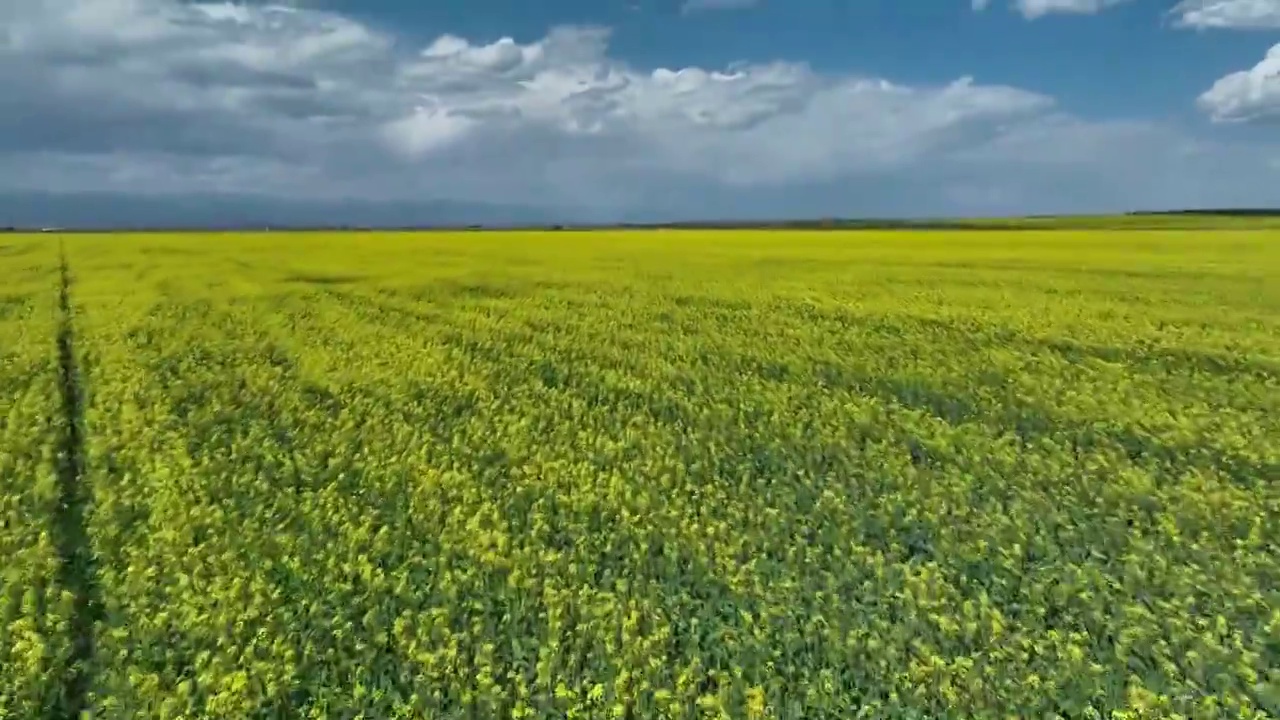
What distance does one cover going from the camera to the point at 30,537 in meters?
8.12

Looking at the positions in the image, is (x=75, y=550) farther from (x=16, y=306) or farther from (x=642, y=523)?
(x=16, y=306)

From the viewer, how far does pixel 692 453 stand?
1096 centimetres

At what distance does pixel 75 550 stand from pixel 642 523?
5111 mm

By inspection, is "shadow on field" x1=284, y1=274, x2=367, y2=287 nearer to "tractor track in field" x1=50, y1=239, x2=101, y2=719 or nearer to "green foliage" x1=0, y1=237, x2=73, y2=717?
"green foliage" x1=0, y1=237, x2=73, y2=717

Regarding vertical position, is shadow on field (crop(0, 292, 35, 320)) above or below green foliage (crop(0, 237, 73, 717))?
above

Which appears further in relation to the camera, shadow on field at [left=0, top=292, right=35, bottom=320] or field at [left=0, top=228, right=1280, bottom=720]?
shadow on field at [left=0, top=292, right=35, bottom=320]

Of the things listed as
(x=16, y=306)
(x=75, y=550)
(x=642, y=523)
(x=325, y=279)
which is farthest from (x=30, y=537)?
(x=325, y=279)

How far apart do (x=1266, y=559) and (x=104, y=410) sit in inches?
552

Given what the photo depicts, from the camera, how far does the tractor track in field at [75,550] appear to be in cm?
594

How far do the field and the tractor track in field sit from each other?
0.14 ft

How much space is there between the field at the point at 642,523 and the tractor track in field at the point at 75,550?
1.7 inches

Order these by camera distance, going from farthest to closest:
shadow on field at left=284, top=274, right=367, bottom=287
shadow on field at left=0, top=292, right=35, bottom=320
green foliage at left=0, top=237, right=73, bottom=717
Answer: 1. shadow on field at left=284, top=274, right=367, bottom=287
2. shadow on field at left=0, top=292, right=35, bottom=320
3. green foliage at left=0, top=237, right=73, bottom=717

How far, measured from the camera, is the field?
598 cm

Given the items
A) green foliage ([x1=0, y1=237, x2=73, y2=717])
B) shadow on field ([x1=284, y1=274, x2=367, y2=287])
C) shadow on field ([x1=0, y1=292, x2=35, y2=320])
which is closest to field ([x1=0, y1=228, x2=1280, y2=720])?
green foliage ([x1=0, y1=237, x2=73, y2=717])
